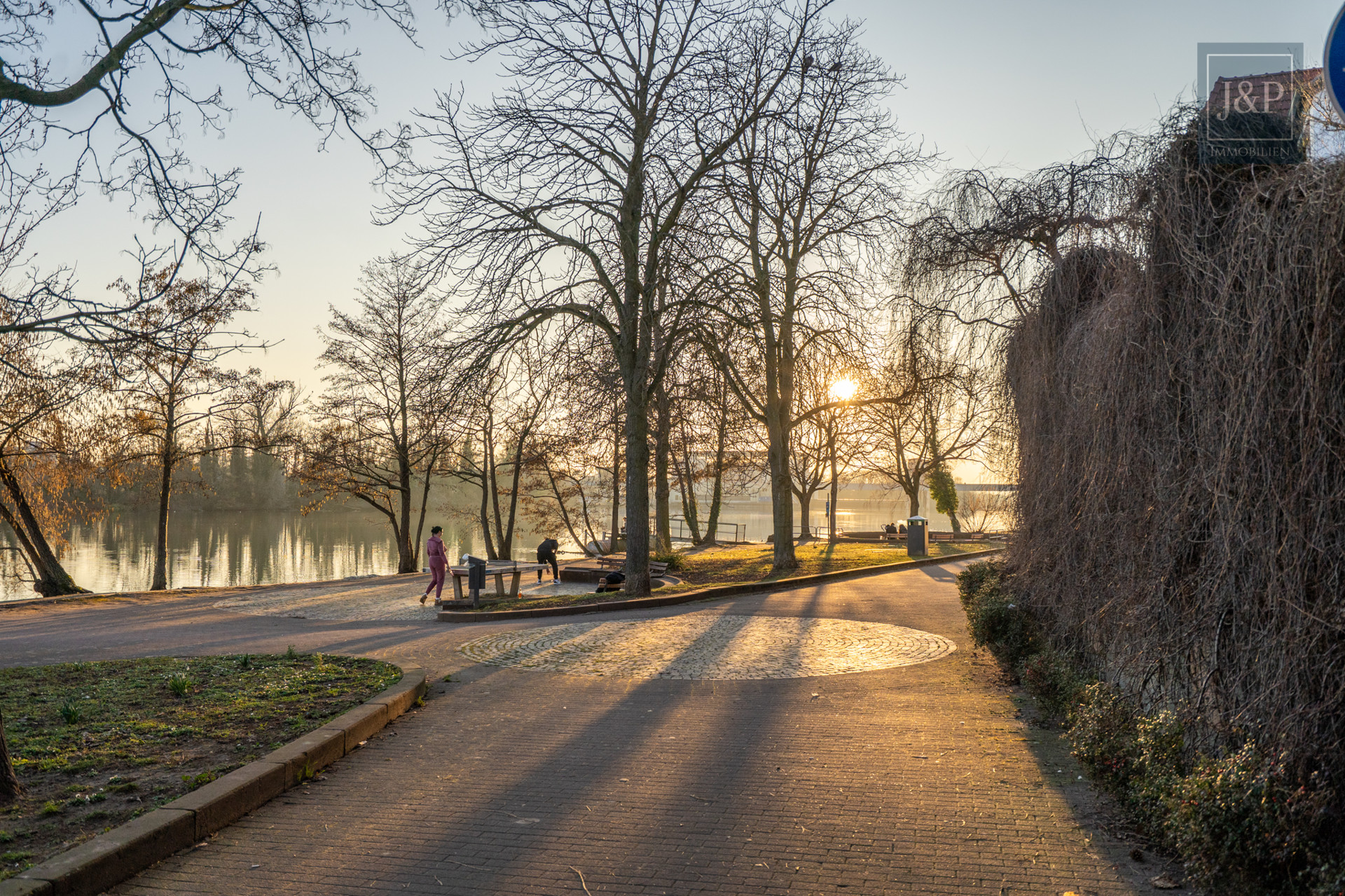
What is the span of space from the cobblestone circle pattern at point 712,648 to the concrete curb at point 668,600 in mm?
1425

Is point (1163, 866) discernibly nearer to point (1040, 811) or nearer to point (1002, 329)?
point (1040, 811)

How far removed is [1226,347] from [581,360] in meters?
13.9

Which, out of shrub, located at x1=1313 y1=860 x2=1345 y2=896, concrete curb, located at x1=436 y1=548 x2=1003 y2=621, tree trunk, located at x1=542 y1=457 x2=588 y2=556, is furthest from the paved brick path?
tree trunk, located at x1=542 y1=457 x2=588 y2=556

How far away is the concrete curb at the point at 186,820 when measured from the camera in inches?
161

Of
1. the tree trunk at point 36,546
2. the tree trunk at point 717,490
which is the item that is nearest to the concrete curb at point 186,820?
the tree trunk at point 36,546

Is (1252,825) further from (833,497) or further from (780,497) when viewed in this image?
(833,497)

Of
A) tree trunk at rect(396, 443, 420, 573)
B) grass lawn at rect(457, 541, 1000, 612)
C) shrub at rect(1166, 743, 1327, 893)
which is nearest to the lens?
shrub at rect(1166, 743, 1327, 893)

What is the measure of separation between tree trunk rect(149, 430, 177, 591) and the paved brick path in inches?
876

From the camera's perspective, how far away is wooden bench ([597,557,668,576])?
22.2 metres

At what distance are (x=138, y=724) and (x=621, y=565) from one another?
16.5 metres

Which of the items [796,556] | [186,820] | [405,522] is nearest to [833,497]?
[796,556]

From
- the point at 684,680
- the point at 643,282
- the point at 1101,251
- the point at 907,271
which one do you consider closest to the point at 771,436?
the point at 643,282

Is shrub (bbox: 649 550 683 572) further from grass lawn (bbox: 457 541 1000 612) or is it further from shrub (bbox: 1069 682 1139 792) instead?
shrub (bbox: 1069 682 1139 792)

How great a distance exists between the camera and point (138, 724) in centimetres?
688
